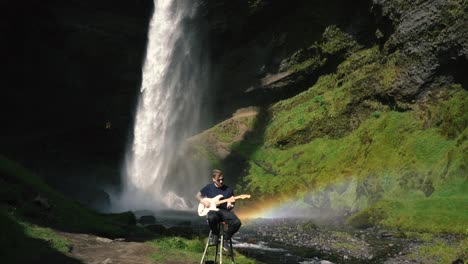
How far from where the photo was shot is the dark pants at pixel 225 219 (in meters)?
8.80

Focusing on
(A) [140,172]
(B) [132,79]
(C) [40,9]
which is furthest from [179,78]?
(C) [40,9]

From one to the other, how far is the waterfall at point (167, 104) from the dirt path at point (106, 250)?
29593 millimetres

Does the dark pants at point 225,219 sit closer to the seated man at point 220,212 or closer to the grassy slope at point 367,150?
the seated man at point 220,212

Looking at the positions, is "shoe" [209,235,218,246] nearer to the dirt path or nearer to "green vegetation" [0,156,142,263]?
the dirt path

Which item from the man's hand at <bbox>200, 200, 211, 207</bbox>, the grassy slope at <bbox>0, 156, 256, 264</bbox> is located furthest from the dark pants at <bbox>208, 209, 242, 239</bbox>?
the grassy slope at <bbox>0, 156, 256, 264</bbox>

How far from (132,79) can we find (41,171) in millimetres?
12678

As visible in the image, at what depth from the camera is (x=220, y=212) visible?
8.91 m

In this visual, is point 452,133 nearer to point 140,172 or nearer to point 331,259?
point 331,259

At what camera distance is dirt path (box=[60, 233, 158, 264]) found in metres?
10.4

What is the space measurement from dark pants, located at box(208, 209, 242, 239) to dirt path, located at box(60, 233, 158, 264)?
8.35ft

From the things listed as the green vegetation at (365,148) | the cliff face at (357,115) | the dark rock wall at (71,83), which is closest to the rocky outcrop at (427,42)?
the cliff face at (357,115)

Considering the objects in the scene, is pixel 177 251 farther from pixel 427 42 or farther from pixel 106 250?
pixel 427 42

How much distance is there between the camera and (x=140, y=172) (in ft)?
145

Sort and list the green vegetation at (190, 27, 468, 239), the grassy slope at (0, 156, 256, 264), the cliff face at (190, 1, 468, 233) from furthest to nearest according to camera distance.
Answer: the cliff face at (190, 1, 468, 233) → the green vegetation at (190, 27, 468, 239) → the grassy slope at (0, 156, 256, 264)
